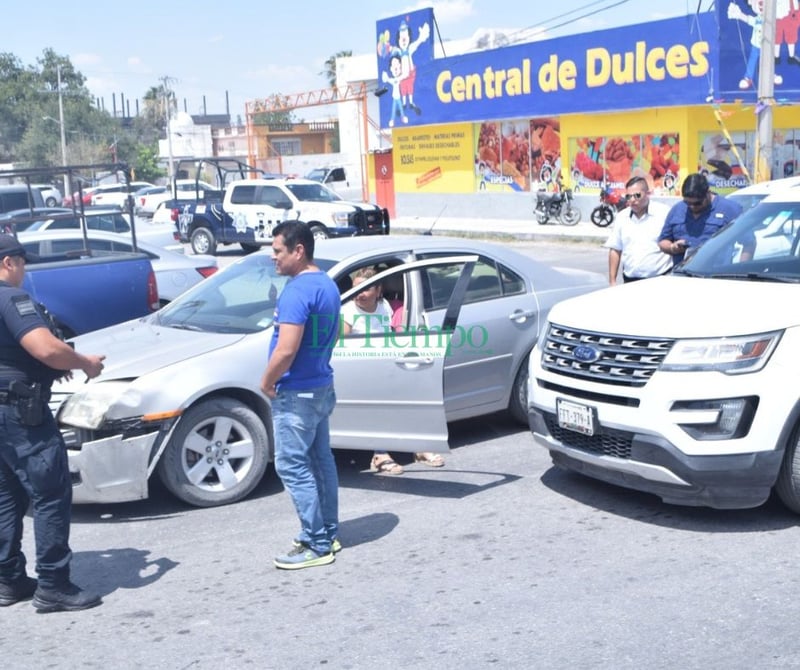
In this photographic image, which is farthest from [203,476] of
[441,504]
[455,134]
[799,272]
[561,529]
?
[455,134]

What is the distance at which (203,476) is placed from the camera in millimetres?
6137

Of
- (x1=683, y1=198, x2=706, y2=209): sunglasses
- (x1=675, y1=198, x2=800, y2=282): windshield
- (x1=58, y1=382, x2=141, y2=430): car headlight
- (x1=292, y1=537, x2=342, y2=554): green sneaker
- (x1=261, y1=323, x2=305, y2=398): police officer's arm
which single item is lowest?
(x1=292, y1=537, x2=342, y2=554): green sneaker

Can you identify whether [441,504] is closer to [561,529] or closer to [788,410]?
[561,529]

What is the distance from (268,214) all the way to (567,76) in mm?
9108

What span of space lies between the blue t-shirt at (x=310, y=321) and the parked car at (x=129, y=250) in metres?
6.08

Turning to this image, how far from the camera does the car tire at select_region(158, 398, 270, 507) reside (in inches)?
237

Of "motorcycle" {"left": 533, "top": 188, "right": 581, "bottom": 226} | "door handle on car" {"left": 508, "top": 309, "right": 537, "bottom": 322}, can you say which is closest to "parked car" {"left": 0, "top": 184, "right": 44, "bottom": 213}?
"motorcycle" {"left": 533, "top": 188, "right": 581, "bottom": 226}

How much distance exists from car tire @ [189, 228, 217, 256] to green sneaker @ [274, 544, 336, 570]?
20.4 meters

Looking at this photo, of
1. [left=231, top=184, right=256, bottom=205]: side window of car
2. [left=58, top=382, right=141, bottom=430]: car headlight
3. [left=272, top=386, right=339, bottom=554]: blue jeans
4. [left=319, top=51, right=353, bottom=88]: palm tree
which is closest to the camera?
[left=272, top=386, right=339, bottom=554]: blue jeans

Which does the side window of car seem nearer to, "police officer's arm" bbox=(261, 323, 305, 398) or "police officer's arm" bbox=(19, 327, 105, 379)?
"police officer's arm" bbox=(261, 323, 305, 398)

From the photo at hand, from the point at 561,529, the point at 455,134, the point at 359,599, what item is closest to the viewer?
the point at 359,599

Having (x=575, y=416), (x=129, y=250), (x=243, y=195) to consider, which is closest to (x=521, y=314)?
(x=575, y=416)

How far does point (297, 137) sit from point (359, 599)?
2725 inches

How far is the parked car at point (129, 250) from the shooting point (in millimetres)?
11008
